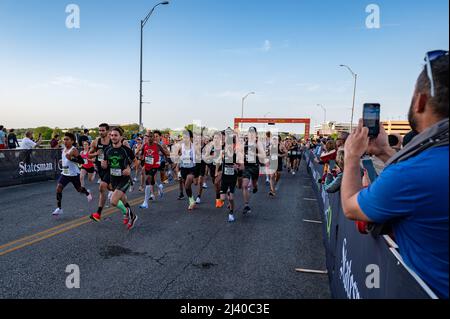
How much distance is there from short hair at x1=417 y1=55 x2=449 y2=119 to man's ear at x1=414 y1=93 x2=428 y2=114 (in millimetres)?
19

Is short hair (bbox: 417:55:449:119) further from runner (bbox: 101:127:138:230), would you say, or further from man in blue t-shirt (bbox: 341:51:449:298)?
runner (bbox: 101:127:138:230)

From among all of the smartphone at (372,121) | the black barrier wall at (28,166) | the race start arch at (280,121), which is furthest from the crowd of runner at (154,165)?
the race start arch at (280,121)

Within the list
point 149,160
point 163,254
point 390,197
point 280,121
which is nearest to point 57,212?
point 149,160

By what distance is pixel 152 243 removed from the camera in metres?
6.05

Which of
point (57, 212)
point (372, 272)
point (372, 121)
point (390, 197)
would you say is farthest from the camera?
point (57, 212)

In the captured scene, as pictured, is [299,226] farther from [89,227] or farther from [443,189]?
[443,189]

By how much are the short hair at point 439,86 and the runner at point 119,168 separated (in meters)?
6.44

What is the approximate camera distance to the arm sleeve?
1.41 metres

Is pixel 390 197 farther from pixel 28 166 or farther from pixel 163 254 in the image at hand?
pixel 28 166

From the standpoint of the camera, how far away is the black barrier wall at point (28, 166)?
1297 centimetres

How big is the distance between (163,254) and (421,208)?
4.68 metres

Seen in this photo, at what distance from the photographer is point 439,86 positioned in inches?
56.1

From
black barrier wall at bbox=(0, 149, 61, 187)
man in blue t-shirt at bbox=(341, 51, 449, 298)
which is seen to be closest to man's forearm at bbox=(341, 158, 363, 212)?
man in blue t-shirt at bbox=(341, 51, 449, 298)

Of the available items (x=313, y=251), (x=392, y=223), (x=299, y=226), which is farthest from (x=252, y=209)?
(x=392, y=223)
